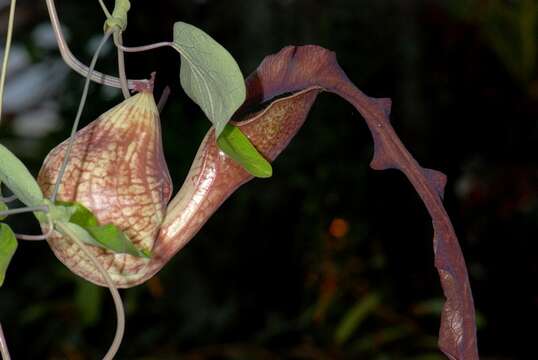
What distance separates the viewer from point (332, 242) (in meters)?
1.94

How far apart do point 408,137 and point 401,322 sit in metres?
0.42

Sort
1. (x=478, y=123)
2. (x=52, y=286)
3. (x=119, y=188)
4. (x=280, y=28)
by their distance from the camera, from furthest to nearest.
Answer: (x=478, y=123) < (x=52, y=286) < (x=280, y=28) < (x=119, y=188)

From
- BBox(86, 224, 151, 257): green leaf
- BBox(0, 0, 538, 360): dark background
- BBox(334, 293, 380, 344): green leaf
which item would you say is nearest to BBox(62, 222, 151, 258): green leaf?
BBox(86, 224, 151, 257): green leaf

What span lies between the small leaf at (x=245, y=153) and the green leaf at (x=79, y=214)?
0.07 meters

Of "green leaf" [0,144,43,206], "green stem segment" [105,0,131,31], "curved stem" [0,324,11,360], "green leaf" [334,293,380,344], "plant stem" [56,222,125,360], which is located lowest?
"green leaf" [334,293,380,344]

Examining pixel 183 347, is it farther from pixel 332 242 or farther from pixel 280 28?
pixel 280 28

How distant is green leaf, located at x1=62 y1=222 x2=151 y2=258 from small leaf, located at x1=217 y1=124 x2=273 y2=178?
0.21ft

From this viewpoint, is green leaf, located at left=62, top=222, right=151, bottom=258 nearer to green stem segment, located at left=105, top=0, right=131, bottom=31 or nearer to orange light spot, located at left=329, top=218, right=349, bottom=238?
green stem segment, located at left=105, top=0, right=131, bottom=31

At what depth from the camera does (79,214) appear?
35 cm

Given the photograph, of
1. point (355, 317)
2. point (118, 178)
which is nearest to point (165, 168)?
point (118, 178)

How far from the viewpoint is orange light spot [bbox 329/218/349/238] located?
1.95m

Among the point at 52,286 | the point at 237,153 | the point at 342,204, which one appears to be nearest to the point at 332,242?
the point at 342,204

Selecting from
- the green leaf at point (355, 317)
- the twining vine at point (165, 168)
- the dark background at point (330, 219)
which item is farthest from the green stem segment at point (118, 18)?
the green leaf at point (355, 317)

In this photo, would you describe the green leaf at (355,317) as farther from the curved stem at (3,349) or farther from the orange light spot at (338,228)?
the curved stem at (3,349)
